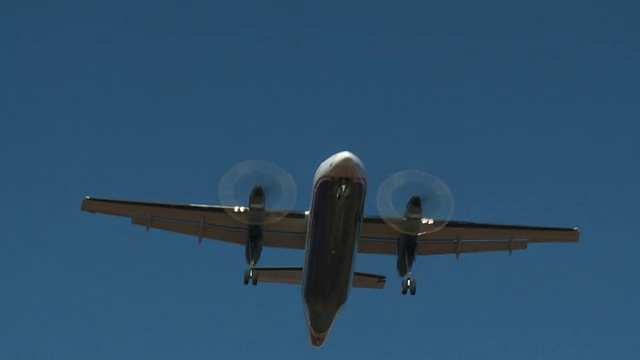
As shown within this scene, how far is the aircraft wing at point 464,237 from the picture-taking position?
108 feet

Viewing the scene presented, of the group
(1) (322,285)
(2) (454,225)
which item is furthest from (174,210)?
(2) (454,225)

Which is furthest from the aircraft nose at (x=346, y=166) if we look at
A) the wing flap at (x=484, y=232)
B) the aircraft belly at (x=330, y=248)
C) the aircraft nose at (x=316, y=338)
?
the aircraft nose at (x=316, y=338)

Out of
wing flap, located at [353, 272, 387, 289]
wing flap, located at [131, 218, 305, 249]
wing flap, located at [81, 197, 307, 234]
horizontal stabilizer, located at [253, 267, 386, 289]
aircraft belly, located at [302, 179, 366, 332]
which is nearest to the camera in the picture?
aircraft belly, located at [302, 179, 366, 332]

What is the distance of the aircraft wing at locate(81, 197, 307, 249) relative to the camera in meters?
31.1

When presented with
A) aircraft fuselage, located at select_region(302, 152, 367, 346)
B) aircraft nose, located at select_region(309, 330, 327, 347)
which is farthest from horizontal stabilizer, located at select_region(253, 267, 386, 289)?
aircraft fuselage, located at select_region(302, 152, 367, 346)

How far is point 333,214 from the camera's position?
26250 millimetres

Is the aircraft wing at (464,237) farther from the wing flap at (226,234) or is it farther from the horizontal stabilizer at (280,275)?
the wing flap at (226,234)

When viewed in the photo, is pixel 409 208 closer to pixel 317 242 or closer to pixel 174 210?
pixel 317 242

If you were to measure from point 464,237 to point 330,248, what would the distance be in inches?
341

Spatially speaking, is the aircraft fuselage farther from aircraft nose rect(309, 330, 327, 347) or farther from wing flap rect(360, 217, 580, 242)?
wing flap rect(360, 217, 580, 242)

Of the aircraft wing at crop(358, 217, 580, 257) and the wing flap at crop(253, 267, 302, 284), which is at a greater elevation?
the aircraft wing at crop(358, 217, 580, 257)

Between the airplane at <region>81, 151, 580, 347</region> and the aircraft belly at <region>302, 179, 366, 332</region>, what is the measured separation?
0.10 ft

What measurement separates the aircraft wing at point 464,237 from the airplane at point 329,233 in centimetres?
4

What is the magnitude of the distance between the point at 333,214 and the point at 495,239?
33.1 ft
